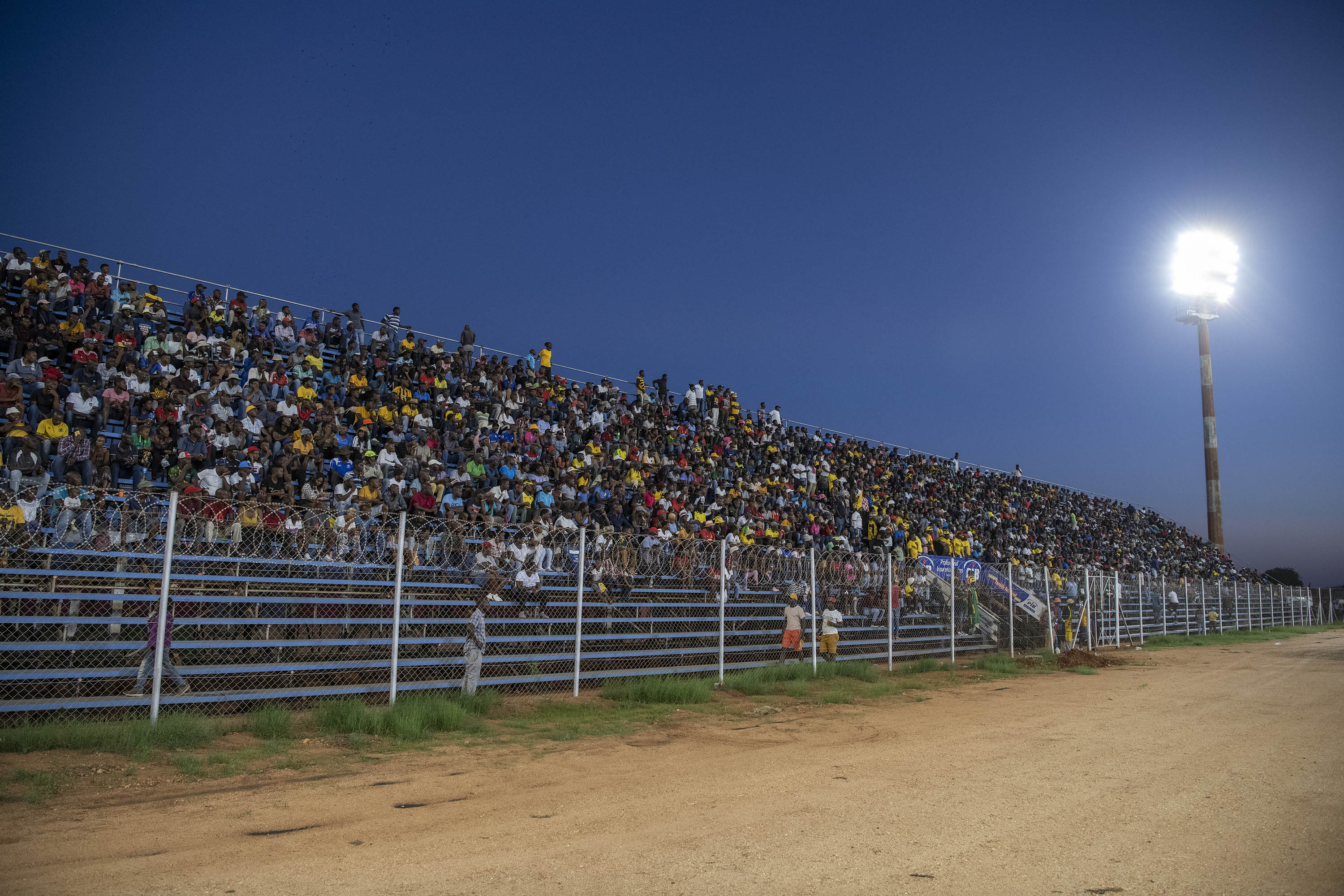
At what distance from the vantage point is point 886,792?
7090 millimetres

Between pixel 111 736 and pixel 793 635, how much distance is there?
11224 mm

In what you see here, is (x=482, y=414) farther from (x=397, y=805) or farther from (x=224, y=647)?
(x=397, y=805)

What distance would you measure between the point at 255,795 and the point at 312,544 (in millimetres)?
4763

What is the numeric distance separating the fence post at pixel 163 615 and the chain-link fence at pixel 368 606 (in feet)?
0.09

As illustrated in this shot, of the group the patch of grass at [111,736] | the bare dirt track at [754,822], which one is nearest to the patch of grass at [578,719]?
the bare dirt track at [754,822]

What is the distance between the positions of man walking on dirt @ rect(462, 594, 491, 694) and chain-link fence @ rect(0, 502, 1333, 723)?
0.07ft

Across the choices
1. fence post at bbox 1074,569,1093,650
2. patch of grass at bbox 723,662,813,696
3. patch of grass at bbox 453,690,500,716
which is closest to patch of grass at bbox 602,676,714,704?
patch of grass at bbox 723,662,813,696

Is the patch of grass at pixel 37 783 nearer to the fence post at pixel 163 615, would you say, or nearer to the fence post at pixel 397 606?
the fence post at pixel 163 615

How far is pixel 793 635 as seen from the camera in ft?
53.8

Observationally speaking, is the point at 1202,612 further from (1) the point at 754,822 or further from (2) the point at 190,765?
(2) the point at 190,765

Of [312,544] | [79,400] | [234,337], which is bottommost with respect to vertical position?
[312,544]

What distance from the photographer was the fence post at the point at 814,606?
16281 mm

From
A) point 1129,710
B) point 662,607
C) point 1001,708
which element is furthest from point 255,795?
point 1129,710

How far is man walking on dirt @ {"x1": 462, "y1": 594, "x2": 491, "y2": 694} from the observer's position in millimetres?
11430
